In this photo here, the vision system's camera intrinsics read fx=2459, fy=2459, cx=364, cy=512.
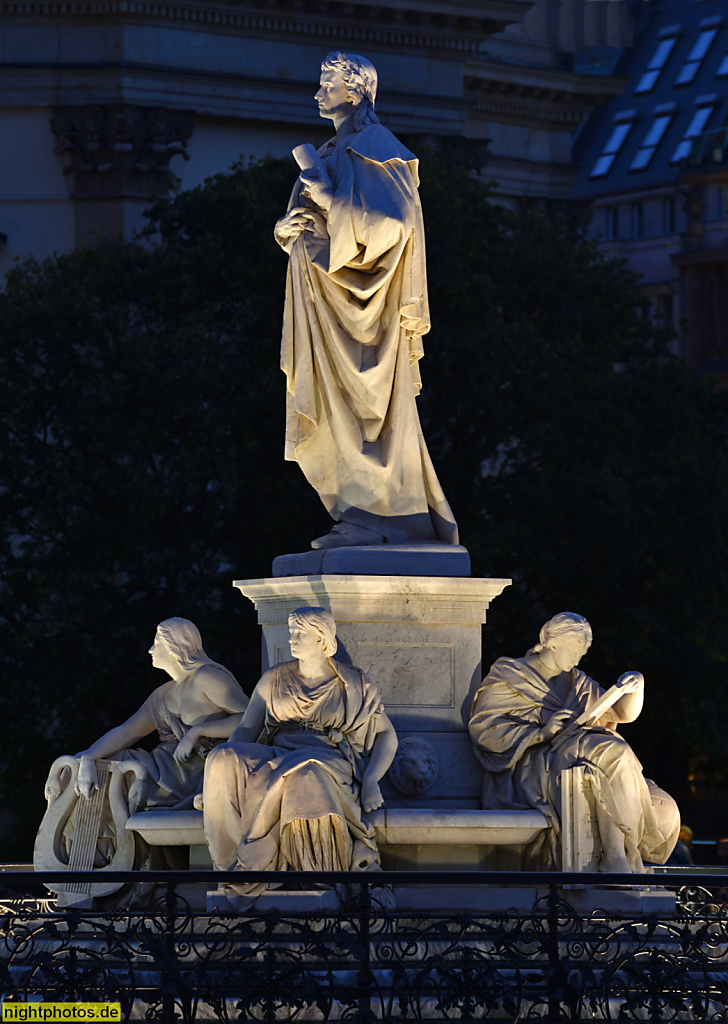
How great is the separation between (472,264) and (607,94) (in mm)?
20253

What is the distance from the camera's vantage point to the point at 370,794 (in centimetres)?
1186

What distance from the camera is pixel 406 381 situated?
1302 centimetres

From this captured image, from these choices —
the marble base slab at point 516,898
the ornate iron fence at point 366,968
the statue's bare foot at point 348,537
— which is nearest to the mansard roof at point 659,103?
the statue's bare foot at point 348,537

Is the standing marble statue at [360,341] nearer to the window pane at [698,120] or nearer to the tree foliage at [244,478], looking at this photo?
the tree foliage at [244,478]

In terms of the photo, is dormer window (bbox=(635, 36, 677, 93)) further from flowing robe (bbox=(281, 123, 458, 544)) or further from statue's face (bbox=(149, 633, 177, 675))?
statue's face (bbox=(149, 633, 177, 675))

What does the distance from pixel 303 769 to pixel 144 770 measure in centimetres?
141

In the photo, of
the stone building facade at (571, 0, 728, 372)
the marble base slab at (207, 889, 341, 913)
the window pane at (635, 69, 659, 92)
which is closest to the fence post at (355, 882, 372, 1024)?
the marble base slab at (207, 889, 341, 913)

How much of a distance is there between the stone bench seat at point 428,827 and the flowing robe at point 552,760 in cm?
16

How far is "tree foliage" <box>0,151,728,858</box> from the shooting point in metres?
29.6

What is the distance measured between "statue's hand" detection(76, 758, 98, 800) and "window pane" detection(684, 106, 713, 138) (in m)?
58.5

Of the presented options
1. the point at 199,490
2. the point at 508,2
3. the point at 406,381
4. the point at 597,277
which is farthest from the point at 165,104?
the point at 406,381

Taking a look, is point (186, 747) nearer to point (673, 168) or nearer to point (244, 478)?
point (244, 478)

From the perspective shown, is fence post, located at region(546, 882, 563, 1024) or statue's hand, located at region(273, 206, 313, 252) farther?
statue's hand, located at region(273, 206, 313, 252)

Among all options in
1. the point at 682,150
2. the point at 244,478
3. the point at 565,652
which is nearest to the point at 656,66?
the point at 682,150
